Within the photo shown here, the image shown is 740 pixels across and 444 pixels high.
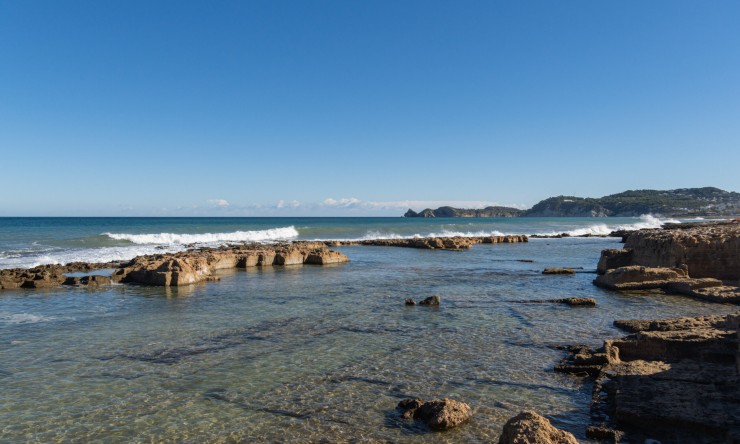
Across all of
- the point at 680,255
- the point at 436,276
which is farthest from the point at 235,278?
the point at 680,255

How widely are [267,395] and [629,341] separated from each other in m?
6.92

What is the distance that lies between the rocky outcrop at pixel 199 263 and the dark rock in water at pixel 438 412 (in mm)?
14951

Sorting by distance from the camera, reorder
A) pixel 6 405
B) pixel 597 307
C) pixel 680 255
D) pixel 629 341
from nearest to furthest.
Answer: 1. pixel 6 405
2. pixel 629 341
3. pixel 597 307
4. pixel 680 255

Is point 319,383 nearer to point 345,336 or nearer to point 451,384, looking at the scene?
point 451,384

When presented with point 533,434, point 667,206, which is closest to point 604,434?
point 533,434

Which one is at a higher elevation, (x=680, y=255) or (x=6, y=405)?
(x=680, y=255)

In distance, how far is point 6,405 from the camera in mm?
7109

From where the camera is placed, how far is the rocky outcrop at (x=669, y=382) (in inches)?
235

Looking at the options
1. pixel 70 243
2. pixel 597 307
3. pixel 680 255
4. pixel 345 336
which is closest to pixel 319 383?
pixel 345 336

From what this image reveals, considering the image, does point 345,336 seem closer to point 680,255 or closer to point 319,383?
point 319,383

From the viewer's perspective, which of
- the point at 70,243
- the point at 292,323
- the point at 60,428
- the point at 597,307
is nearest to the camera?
the point at 60,428

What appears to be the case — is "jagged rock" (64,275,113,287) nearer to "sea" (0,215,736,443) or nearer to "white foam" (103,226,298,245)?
"sea" (0,215,736,443)

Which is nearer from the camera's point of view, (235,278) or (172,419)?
(172,419)

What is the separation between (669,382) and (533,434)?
12.4 ft
